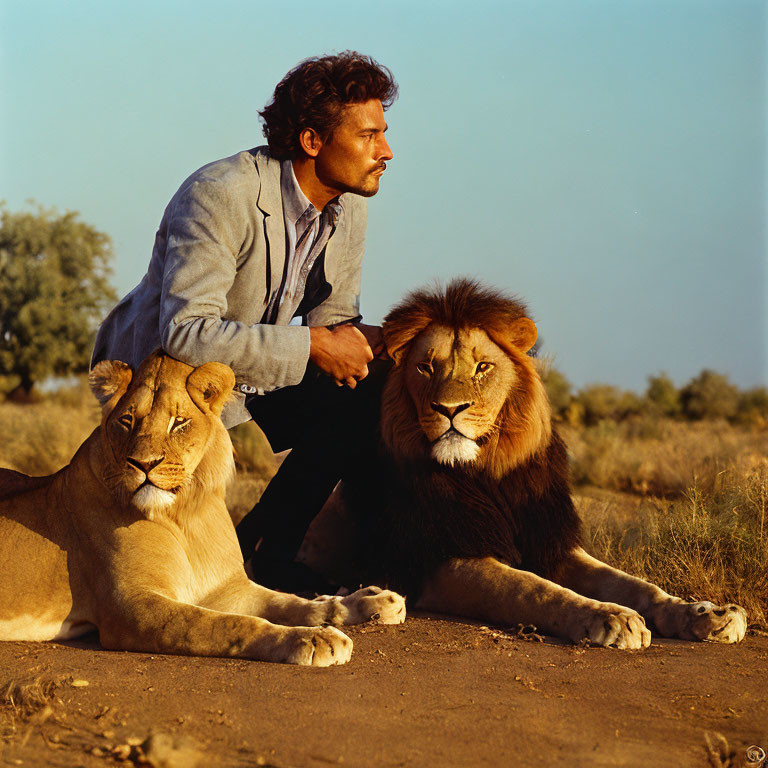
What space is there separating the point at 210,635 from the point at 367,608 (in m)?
0.72

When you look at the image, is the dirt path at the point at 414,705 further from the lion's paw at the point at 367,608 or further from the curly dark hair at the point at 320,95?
the curly dark hair at the point at 320,95

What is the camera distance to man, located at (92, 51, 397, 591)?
4.35 meters

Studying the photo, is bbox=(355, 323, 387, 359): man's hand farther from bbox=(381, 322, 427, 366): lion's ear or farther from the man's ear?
the man's ear

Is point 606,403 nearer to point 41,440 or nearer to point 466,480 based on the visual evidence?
point 41,440

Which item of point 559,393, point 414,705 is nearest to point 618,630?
point 414,705

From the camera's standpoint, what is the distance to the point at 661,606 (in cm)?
399

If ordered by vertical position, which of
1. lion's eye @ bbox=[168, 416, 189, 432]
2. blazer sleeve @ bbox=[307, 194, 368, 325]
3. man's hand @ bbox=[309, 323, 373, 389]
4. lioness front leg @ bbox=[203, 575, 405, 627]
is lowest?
lioness front leg @ bbox=[203, 575, 405, 627]

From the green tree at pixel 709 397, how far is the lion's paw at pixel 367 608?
16.3 metres

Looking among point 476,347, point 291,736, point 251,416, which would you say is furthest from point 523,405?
point 291,736

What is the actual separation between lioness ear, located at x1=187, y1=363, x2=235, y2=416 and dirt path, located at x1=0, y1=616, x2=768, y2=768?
3.13 ft

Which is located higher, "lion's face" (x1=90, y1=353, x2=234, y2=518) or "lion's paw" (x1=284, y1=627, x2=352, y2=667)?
"lion's face" (x1=90, y1=353, x2=234, y2=518)

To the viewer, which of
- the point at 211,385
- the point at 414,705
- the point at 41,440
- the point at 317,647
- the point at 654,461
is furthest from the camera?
the point at 41,440

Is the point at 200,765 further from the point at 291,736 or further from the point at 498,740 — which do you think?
the point at 498,740

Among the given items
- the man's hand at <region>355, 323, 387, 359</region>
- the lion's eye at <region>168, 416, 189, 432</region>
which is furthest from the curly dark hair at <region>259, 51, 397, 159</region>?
the lion's eye at <region>168, 416, 189, 432</region>
